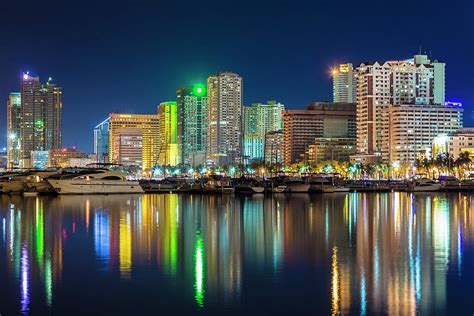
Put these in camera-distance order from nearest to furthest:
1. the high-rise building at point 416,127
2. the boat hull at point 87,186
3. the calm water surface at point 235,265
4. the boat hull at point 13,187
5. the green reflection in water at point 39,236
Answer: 1. the calm water surface at point 235,265
2. the green reflection in water at point 39,236
3. the boat hull at point 87,186
4. the boat hull at point 13,187
5. the high-rise building at point 416,127

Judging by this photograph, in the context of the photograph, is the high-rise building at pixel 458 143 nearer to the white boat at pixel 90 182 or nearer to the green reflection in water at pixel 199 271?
the white boat at pixel 90 182

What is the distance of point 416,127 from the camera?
188000 millimetres

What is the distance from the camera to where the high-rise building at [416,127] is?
616 feet

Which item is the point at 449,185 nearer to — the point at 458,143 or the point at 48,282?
the point at 458,143

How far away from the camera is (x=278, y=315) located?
20250mm

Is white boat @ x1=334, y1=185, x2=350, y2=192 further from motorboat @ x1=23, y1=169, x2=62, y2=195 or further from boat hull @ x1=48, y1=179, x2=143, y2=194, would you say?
motorboat @ x1=23, y1=169, x2=62, y2=195

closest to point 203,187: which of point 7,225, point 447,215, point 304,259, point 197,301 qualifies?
point 447,215

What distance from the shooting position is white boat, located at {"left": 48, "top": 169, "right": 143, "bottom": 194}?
81375mm

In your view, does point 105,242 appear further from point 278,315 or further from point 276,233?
point 278,315

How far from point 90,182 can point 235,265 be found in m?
56.7

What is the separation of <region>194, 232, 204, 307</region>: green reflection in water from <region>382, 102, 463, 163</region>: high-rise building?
15816 centimetres

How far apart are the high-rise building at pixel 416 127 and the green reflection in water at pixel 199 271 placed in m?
158

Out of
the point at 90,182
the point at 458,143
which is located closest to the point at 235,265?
the point at 90,182

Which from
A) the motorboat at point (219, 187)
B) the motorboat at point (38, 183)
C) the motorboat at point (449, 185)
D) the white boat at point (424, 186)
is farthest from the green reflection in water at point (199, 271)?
the motorboat at point (449, 185)
